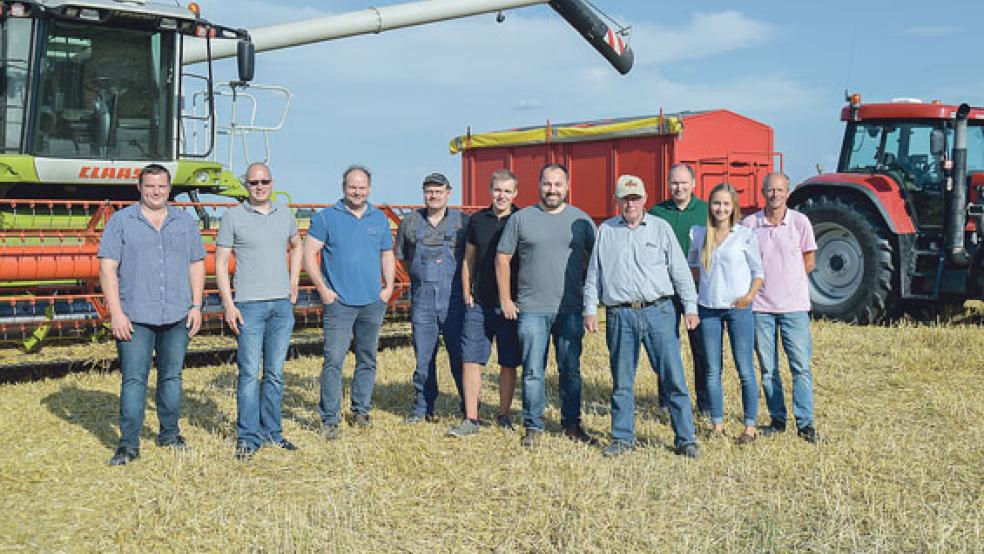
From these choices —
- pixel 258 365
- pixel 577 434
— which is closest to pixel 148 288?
pixel 258 365

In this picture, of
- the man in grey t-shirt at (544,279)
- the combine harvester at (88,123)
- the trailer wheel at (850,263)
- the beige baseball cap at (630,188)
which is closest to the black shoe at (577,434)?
the man in grey t-shirt at (544,279)

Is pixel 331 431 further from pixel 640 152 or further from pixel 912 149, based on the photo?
pixel 640 152

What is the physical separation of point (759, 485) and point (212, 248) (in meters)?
5.39

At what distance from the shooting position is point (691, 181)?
233 inches

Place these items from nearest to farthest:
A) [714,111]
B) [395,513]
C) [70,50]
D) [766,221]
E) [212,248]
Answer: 1. [395,513]
2. [766,221]
3. [212,248]
4. [70,50]
5. [714,111]

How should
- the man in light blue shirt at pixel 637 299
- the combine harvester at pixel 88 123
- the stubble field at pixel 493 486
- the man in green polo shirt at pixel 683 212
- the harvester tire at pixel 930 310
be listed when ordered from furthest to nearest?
the harvester tire at pixel 930 310
the combine harvester at pixel 88 123
the man in green polo shirt at pixel 683 212
the man in light blue shirt at pixel 637 299
the stubble field at pixel 493 486

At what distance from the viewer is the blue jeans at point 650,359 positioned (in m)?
5.39

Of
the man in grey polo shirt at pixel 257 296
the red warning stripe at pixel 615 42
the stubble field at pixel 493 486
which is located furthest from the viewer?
the red warning stripe at pixel 615 42

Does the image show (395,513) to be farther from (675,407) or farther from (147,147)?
(147,147)

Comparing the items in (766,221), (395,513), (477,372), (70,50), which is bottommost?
(395,513)

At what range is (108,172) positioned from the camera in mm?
9203

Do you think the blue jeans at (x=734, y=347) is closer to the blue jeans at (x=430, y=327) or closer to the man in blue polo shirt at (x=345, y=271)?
the blue jeans at (x=430, y=327)

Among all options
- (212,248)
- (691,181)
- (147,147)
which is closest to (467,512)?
(691,181)

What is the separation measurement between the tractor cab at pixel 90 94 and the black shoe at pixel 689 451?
20.3ft
